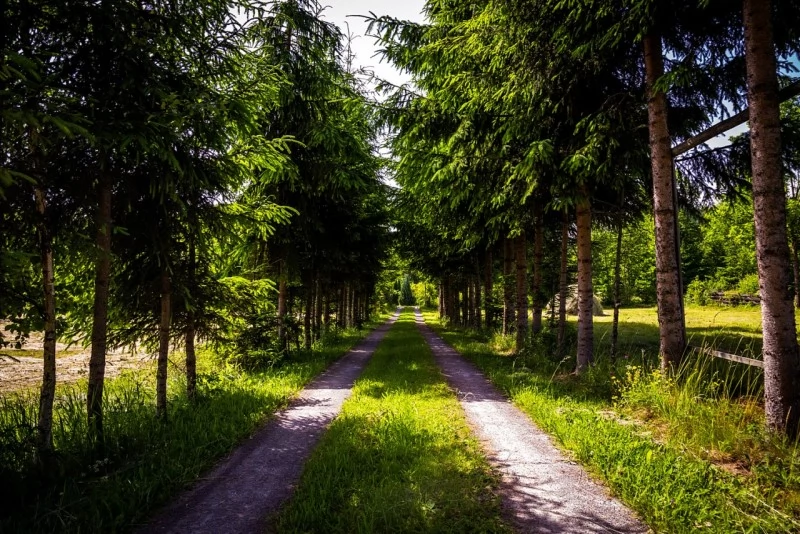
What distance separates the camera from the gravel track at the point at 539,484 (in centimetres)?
375

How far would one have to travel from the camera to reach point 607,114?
757 centimetres

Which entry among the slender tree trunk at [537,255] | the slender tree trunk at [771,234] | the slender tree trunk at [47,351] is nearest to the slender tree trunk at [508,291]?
the slender tree trunk at [537,255]

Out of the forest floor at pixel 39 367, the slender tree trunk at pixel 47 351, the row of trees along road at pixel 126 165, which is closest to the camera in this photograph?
the row of trees along road at pixel 126 165

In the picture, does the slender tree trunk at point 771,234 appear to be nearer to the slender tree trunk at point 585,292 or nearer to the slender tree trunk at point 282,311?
the slender tree trunk at point 585,292

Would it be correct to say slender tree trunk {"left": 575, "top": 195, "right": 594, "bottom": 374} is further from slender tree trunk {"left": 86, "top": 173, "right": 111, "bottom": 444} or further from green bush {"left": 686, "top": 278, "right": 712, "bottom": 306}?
green bush {"left": 686, "top": 278, "right": 712, "bottom": 306}

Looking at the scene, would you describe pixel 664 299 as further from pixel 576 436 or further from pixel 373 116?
pixel 373 116

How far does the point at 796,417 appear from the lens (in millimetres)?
4797

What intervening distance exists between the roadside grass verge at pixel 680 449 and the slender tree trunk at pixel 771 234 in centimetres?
52

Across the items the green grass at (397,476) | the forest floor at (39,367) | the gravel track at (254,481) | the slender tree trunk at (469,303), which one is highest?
the slender tree trunk at (469,303)

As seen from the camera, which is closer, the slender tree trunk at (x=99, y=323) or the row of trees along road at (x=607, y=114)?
the row of trees along road at (x=607, y=114)

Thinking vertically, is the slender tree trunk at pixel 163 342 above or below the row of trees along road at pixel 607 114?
below

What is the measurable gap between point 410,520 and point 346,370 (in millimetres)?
8922

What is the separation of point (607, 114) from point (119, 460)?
9864 mm

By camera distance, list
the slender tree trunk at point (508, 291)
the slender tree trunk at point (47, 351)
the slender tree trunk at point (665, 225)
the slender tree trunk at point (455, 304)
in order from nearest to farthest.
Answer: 1. the slender tree trunk at point (47, 351)
2. the slender tree trunk at point (665, 225)
3. the slender tree trunk at point (508, 291)
4. the slender tree trunk at point (455, 304)
